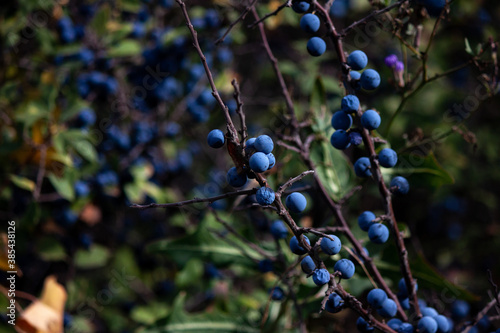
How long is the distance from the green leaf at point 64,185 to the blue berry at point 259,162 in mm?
1147

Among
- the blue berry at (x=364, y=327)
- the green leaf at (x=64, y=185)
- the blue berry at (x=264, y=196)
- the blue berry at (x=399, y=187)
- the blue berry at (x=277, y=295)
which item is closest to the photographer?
the blue berry at (x=264, y=196)

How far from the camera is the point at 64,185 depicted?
1.73 m

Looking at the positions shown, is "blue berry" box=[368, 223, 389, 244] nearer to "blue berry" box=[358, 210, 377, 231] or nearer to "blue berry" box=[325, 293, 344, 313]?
"blue berry" box=[358, 210, 377, 231]

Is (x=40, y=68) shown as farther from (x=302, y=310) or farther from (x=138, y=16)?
(x=302, y=310)

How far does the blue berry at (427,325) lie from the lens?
2.87 feet

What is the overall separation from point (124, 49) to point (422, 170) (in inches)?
49.6

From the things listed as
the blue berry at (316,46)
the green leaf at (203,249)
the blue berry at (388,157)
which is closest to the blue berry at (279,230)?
the green leaf at (203,249)

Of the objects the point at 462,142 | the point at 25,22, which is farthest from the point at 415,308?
the point at 462,142

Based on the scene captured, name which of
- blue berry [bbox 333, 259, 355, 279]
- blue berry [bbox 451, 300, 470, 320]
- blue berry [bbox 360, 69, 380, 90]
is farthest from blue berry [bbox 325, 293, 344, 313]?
blue berry [bbox 451, 300, 470, 320]

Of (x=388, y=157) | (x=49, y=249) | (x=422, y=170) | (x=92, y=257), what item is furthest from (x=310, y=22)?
(x=92, y=257)

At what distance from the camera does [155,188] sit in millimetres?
2070

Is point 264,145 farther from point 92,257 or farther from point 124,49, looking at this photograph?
point 92,257

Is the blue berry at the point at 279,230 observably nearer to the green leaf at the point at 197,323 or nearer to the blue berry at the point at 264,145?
the green leaf at the point at 197,323

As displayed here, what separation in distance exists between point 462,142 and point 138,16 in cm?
176
